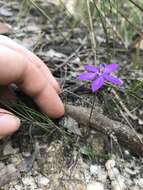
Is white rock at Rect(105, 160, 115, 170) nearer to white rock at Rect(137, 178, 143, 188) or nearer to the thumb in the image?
white rock at Rect(137, 178, 143, 188)

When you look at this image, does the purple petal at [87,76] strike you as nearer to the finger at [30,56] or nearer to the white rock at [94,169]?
the finger at [30,56]

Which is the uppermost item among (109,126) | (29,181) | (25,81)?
(25,81)

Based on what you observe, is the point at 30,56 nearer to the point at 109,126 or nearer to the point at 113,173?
the point at 109,126

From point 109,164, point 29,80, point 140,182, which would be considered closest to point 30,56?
point 29,80

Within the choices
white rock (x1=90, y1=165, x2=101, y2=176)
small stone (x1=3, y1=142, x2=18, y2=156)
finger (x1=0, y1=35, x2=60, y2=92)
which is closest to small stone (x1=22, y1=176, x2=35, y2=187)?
small stone (x1=3, y1=142, x2=18, y2=156)

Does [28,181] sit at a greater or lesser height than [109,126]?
lesser

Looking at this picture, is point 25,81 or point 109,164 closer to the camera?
→ point 25,81

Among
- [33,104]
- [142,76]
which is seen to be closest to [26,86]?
[33,104]
